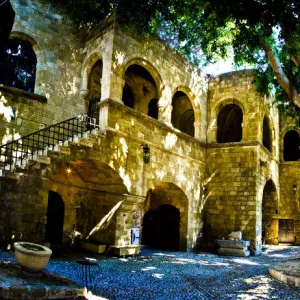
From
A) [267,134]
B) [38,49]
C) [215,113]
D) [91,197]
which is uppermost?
[38,49]

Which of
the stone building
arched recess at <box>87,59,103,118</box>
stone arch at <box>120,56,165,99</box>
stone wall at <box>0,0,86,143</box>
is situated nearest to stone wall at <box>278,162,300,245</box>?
the stone building

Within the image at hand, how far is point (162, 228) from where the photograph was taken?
572 inches

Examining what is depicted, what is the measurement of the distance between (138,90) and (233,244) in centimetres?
707

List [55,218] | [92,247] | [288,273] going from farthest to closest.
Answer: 1. [55,218]
2. [92,247]
3. [288,273]

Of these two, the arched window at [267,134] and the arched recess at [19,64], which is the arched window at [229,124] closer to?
the arched window at [267,134]

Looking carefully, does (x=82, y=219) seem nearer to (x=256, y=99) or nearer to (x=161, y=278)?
(x=161, y=278)

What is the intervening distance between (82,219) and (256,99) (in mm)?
8354

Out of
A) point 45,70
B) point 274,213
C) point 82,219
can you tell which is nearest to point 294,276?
point 82,219

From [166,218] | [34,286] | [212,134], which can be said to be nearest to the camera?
[34,286]

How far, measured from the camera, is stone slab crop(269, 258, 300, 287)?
23.1ft

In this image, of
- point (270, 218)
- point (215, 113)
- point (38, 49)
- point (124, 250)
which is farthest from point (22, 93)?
point (270, 218)

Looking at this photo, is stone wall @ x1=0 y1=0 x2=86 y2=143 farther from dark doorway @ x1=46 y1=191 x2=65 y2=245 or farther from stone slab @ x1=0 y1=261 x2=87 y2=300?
stone slab @ x1=0 y1=261 x2=87 y2=300

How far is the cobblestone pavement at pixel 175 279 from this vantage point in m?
6.13

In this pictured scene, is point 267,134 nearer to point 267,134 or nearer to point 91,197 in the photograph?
point 267,134
